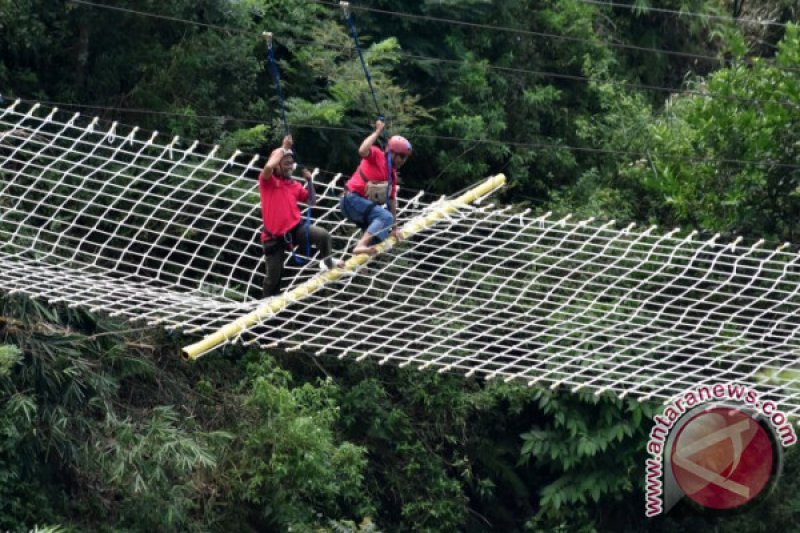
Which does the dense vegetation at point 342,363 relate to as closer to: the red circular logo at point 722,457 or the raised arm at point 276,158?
the red circular logo at point 722,457

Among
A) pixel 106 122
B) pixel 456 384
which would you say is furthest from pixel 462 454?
pixel 106 122

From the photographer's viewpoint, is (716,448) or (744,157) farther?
(744,157)

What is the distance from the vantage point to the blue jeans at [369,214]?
5.41 meters

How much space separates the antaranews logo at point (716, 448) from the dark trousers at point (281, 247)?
A: 140cm

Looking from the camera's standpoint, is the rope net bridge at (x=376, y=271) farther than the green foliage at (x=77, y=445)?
No

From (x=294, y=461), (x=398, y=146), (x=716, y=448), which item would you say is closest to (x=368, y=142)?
(x=398, y=146)

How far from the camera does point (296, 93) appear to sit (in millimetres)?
7816

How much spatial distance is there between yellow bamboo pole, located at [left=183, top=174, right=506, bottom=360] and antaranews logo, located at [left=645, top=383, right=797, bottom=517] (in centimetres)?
102

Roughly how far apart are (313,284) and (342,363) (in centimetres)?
220

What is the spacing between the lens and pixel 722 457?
6.33 metres

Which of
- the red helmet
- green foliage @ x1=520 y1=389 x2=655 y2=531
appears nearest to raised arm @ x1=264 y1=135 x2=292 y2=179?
the red helmet

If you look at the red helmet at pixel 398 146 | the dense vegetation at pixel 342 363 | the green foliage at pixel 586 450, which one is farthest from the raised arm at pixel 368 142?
the green foliage at pixel 586 450

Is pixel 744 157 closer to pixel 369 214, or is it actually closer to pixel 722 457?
pixel 722 457

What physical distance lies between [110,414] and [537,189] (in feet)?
9.53
